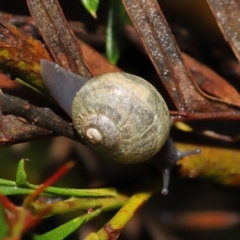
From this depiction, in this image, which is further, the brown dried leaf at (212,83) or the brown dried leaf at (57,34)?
the brown dried leaf at (212,83)

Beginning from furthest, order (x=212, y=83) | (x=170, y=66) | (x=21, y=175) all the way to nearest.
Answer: (x=212, y=83)
(x=170, y=66)
(x=21, y=175)

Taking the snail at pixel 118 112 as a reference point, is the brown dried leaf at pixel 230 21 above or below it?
above

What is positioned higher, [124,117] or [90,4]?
[90,4]

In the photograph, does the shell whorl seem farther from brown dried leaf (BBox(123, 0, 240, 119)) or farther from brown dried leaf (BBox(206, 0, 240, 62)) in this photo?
brown dried leaf (BBox(206, 0, 240, 62))

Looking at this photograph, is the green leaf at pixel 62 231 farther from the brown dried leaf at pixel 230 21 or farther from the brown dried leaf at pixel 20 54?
the brown dried leaf at pixel 230 21

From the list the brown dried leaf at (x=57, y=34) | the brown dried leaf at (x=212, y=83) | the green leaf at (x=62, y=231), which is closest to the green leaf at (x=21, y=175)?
the green leaf at (x=62, y=231)

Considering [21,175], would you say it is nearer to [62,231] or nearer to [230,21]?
[62,231]

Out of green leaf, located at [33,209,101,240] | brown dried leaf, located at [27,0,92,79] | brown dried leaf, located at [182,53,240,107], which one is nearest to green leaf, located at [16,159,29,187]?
green leaf, located at [33,209,101,240]

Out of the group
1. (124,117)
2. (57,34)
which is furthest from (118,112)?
(57,34)

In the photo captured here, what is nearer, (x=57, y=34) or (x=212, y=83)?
(x=57, y=34)
